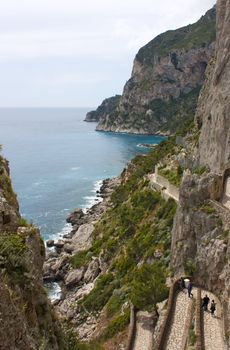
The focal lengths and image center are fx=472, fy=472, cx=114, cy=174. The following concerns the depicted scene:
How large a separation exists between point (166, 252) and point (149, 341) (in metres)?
13.6

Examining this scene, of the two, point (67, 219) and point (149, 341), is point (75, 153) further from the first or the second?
point (149, 341)

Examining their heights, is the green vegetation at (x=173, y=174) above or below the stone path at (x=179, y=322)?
above

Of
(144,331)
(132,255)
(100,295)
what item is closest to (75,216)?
(132,255)

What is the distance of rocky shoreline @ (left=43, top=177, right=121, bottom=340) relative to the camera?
4709cm

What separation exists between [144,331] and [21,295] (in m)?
19.0

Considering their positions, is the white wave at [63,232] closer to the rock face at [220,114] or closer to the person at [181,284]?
the rock face at [220,114]

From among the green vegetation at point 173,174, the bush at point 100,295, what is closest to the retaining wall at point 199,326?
the bush at point 100,295

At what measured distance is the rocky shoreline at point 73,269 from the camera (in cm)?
4709

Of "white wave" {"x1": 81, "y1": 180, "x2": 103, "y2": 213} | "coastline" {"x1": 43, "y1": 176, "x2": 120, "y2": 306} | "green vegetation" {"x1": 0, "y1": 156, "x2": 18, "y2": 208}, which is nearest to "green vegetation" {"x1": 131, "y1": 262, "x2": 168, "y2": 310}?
"green vegetation" {"x1": 0, "y1": 156, "x2": 18, "y2": 208}

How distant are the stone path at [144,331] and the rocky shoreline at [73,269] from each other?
813 centimetres

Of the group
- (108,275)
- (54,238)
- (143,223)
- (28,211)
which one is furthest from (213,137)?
(28,211)

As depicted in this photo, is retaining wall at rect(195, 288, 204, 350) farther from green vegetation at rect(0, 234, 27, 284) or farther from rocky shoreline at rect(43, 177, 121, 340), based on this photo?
rocky shoreline at rect(43, 177, 121, 340)

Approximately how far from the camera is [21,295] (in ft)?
44.2

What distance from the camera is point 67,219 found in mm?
85250
